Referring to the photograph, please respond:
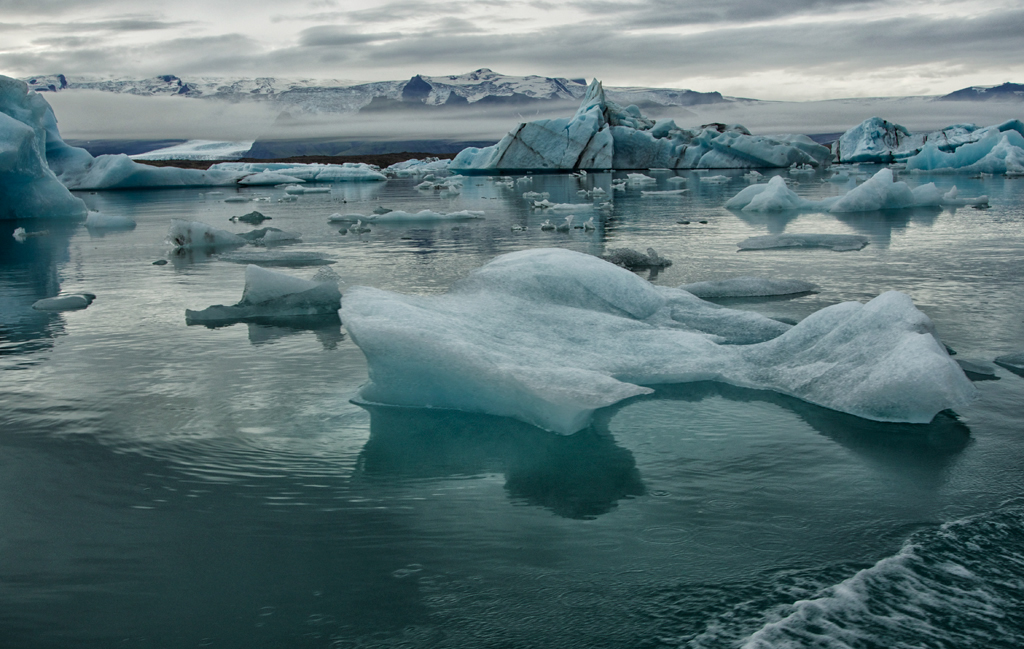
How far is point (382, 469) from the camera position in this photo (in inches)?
111

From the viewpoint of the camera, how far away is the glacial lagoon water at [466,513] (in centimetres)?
190

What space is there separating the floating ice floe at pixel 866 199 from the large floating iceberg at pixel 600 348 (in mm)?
9379

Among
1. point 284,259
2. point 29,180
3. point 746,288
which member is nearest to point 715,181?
point 29,180

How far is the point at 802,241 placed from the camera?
29.3 feet

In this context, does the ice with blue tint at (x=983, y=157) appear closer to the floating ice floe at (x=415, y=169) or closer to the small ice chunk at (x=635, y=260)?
the floating ice floe at (x=415, y=169)

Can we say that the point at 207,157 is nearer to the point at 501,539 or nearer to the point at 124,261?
the point at 124,261

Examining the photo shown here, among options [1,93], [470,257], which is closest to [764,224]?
[470,257]

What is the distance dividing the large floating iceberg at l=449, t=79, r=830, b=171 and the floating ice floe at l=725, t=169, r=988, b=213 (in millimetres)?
17814

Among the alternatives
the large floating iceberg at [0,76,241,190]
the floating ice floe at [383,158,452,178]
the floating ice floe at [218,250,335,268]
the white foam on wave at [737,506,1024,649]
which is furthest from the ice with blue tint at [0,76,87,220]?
the floating ice floe at [383,158,452,178]

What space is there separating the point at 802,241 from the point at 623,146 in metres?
25.2

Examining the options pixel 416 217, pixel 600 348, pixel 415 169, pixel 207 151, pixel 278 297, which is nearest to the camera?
pixel 600 348

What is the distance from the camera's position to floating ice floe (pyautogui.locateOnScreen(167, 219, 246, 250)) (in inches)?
364

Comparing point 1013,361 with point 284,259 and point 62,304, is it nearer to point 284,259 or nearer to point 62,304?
point 62,304

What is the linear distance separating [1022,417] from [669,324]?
191cm
